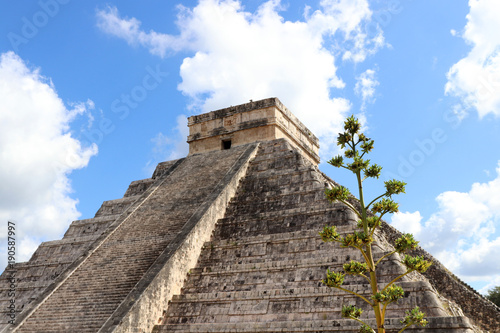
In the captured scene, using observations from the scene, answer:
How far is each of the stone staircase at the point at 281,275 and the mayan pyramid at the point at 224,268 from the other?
0.02 meters

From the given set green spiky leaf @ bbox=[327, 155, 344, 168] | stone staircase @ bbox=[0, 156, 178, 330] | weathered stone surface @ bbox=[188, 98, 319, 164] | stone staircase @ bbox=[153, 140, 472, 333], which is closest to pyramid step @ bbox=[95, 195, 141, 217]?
stone staircase @ bbox=[0, 156, 178, 330]

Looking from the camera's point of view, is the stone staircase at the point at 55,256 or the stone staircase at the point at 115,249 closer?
the stone staircase at the point at 115,249

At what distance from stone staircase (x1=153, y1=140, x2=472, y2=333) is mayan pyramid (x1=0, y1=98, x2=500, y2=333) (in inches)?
0.8

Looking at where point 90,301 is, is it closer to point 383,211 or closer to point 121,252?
point 121,252

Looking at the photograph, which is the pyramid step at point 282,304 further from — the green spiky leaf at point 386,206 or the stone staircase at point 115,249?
the green spiky leaf at point 386,206

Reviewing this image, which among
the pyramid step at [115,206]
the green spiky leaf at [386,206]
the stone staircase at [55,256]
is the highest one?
the pyramid step at [115,206]

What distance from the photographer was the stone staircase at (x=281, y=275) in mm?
7156

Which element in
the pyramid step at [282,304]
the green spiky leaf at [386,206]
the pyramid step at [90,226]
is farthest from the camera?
the pyramid step at [90,226]

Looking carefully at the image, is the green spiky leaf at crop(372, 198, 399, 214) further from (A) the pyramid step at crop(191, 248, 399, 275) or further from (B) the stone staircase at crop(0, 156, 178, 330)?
(B) the stone staircase at crop(0, 156, 178, 330)

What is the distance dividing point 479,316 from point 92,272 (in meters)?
7.64

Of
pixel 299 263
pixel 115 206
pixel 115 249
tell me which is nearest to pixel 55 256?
pixel 115 206

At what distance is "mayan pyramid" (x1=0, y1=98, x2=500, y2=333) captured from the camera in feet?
24.9

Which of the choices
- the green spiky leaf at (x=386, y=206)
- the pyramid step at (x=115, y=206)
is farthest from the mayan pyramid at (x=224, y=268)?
the green spiky leaf at (x=386, y=206)

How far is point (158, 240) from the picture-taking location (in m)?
10.1
